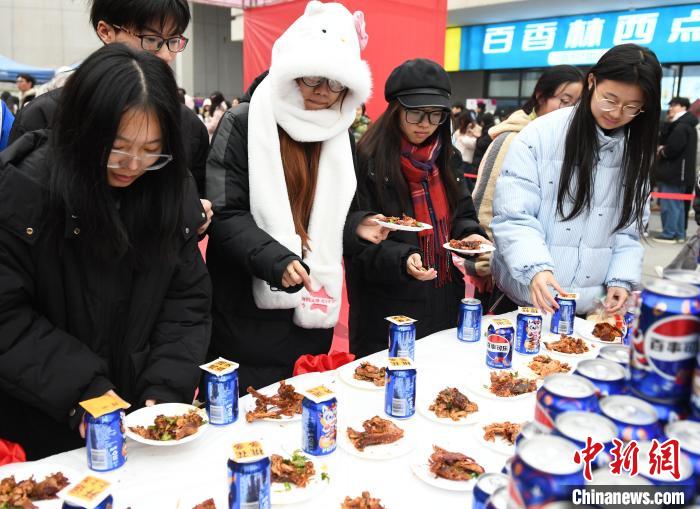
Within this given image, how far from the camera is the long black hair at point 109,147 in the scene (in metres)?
1.35

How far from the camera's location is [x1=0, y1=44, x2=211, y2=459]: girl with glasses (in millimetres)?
1382

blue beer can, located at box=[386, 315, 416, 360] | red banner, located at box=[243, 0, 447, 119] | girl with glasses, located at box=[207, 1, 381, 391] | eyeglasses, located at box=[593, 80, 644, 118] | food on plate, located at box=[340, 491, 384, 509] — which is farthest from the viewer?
red banner, located at box=[243, 0, 447, 119]

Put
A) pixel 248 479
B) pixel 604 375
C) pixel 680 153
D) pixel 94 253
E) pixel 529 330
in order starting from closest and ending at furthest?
pixel 604 375, pixel 248 479, pixel 94 253, pixel 529 330, pixel 680 153

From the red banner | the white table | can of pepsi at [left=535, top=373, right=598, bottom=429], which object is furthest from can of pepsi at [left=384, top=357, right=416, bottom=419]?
the red banner

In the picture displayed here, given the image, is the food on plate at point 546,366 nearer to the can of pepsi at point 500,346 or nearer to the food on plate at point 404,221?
the can of pepsi at point 500,346

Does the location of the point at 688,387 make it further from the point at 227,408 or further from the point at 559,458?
the point at 227,408

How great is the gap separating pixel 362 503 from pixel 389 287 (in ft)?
4.25

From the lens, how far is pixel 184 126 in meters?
2.08

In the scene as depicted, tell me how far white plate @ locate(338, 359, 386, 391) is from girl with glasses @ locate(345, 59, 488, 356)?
18.1 inches

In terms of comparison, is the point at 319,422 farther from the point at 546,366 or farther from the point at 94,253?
the point at 546,366

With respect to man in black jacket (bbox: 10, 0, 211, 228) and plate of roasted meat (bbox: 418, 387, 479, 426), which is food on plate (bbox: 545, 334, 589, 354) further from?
man in black jacket (bbox: 10, 0, 211, 228)

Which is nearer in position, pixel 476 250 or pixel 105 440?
pixel 105 440

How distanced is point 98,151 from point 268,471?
0.84 m

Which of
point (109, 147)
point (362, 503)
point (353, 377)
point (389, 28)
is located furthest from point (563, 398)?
point (389, 28)
